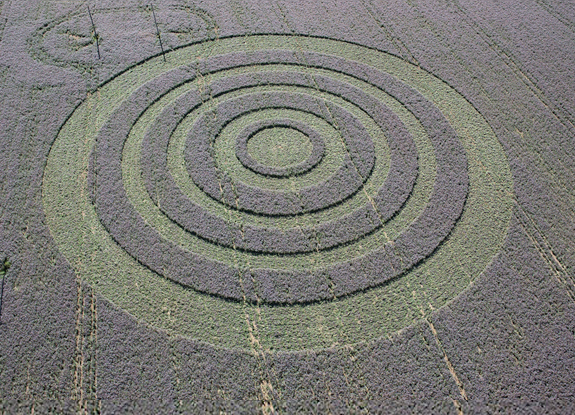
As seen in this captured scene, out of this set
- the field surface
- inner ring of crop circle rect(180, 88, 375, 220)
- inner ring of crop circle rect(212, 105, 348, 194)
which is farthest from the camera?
inner ring of crop circle rect(212, 105, 348, 194)

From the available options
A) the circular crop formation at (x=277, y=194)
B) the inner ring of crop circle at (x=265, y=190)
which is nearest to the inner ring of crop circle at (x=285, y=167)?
the circular crop formation at (x=277, y=194)

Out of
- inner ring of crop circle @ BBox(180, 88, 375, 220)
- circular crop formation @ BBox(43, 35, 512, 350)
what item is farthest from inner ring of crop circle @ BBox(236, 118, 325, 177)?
inner ring of crop circle @ BBox(180, 88, 375, 220)

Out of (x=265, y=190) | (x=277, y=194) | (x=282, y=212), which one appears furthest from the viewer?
(x=265, y=190)

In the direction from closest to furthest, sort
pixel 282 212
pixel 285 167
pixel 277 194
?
pixel 282 212 < pixel 277 194 < pixel 285 167

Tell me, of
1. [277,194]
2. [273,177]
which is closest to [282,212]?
[277,194]

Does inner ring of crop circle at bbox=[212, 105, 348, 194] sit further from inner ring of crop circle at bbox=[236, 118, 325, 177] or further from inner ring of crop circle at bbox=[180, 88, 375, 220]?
inner ring of crop circle at bbox=[180, 88, 375, 220]

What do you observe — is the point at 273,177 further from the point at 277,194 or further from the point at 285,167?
the point at 277,194
